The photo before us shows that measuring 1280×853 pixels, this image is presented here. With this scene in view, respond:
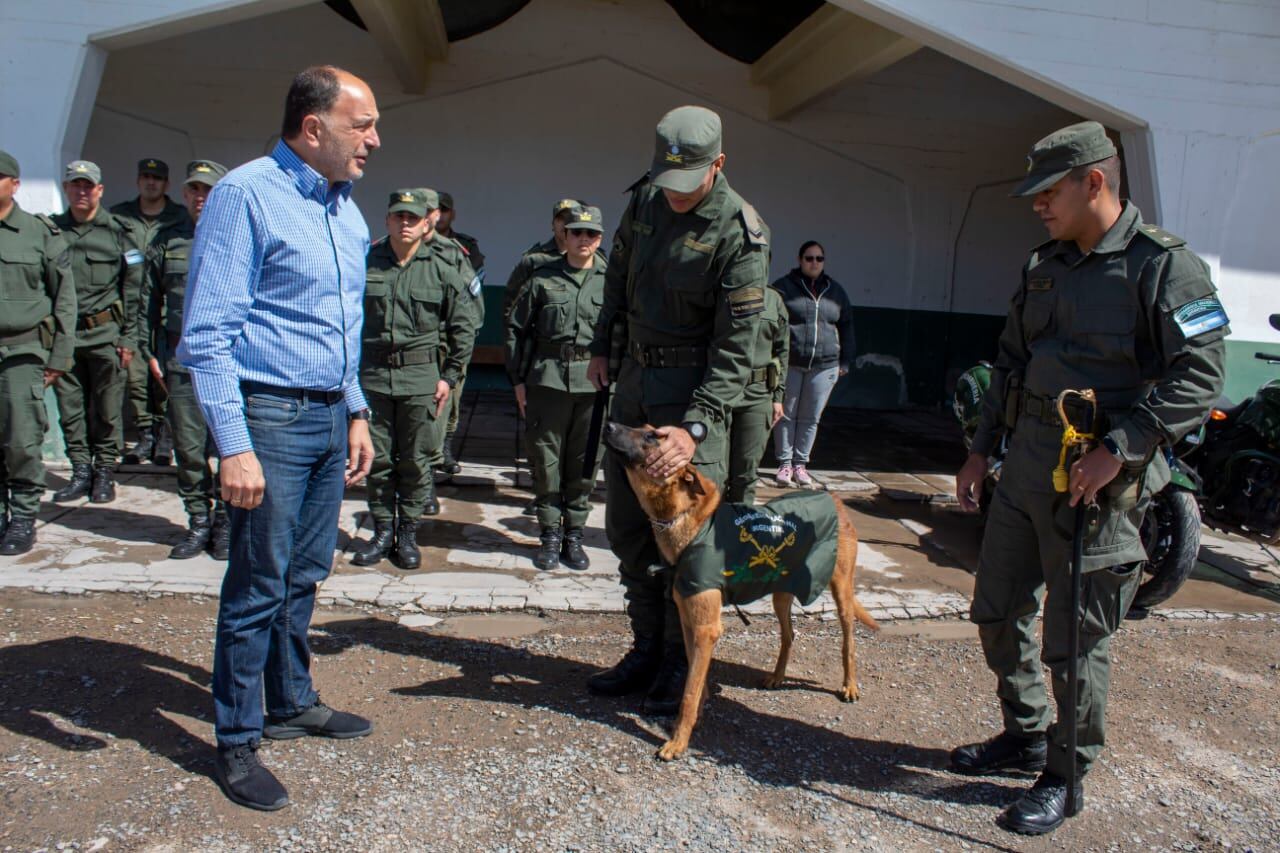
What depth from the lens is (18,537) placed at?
198 inches

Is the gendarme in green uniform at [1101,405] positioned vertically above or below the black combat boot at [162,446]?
above

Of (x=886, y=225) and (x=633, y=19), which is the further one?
(x=886, y=225)

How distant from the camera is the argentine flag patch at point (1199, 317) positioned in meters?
2.72

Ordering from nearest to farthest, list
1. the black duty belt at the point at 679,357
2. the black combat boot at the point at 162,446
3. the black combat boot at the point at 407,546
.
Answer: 1. the black duty belt at the point at 679,357
2. the black combat boot at the point at 407,546
3. the black combat boot at the point at 162,446

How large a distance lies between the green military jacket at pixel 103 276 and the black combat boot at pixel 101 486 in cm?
78

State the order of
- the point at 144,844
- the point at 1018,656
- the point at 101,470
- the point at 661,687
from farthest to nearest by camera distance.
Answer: the point at 101,470, the point at 661,687, the point at 1018,656, the point at 144,844

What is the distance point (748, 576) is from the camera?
3.42 m

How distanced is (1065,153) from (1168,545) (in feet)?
9.30

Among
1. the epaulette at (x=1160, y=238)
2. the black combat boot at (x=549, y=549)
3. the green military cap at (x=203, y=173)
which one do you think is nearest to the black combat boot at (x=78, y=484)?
the green military cap at (x=203, y=173)

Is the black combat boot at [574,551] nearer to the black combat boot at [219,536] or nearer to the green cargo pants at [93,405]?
the black combat boot at [219,536]

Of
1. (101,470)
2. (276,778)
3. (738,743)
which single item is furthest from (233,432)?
(101,470)

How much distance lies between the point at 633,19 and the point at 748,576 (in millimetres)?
8761

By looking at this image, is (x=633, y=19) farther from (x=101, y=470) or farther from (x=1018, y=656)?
→ (x=1018, y=656)

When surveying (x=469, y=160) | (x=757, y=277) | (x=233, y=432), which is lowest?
(x=233, y=432)
